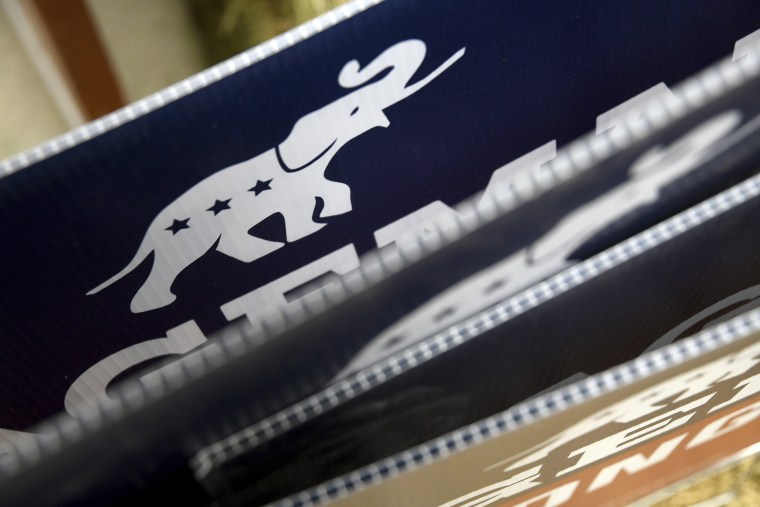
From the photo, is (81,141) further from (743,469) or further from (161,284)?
(743,469)

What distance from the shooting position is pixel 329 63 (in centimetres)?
40

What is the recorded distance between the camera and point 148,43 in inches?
28.8

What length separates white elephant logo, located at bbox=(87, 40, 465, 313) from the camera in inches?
16.4

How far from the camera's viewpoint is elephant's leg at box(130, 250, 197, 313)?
0.45 meters

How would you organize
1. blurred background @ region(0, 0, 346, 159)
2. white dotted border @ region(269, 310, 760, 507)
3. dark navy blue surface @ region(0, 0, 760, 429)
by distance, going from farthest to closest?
1. blurred background @ region(0, 0, 346, 159)
2. dark navy blue surface @ region(0, 0, 760, 429)
3. white dotted border @ region(269, 310, 760, 507)

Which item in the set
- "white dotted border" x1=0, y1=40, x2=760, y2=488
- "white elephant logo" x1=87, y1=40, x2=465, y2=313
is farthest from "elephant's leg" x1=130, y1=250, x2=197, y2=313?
"white dotted border" x1=0, y1=40, x2=760, y2=488

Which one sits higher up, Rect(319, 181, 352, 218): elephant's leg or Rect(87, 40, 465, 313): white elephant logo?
Rect(87, 40, 465, 313): white elephant logo

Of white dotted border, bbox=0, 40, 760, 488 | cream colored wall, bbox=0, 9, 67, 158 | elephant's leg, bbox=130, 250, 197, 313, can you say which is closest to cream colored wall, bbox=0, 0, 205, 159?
cream colored wall, bbox=0, 9, 67, 158

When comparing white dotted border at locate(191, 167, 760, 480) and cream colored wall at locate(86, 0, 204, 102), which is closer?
white dotted border at locate(191, 167, 760, 480)

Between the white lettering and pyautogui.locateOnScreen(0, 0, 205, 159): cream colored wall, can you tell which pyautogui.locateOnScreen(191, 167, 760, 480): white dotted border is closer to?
the white lettering

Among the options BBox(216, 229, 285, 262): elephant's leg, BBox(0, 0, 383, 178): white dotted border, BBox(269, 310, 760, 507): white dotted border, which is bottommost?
BBox(269, 310, 760, 507): white dotted border

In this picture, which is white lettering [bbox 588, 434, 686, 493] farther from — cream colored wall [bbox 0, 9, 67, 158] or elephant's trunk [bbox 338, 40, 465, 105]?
cream colored wall [bbox 0, 9, 67, 158]

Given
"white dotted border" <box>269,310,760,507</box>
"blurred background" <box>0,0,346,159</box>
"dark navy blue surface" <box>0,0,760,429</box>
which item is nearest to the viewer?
"white dotted border" <box>269,310,760,507</box>

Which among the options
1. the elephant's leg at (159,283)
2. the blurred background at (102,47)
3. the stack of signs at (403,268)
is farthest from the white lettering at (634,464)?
the blurred background at (102,47)
